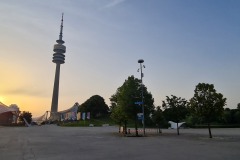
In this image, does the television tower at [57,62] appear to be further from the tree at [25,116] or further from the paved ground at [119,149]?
the paved ground at [119,149]

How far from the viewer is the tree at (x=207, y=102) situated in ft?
100

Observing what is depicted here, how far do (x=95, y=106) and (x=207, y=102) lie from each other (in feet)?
364

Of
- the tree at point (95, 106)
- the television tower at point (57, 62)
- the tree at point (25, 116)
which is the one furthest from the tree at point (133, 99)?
the television tower at point (57, 62)

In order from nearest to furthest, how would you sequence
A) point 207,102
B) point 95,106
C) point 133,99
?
point 207,102 → point 133,99 → point 95,106

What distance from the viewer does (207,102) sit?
101 ft

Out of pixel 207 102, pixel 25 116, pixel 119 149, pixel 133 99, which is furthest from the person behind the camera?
pixel 25 116

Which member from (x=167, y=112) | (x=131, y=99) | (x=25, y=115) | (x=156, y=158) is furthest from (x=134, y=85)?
(x=25, y=115)

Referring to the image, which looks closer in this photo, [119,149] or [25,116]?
[119,149]

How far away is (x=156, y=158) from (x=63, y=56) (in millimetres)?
188580

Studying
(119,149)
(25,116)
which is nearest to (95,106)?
(25,116)

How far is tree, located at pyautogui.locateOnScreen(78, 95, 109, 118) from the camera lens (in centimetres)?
13712

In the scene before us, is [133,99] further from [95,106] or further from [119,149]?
[95,106]

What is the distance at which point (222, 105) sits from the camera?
1205 inches

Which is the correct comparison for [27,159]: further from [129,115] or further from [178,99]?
[178,99]
